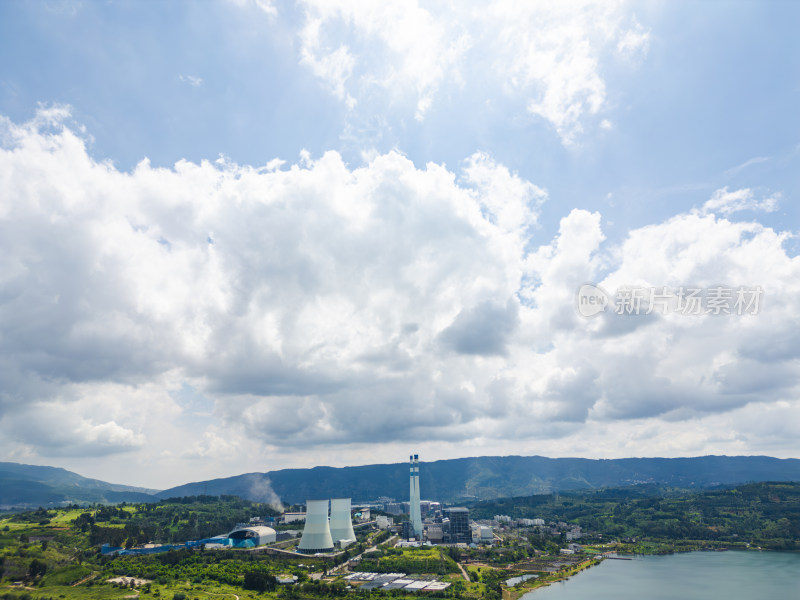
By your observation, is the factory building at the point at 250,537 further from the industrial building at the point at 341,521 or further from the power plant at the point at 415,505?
the power plant at the point at 415,505

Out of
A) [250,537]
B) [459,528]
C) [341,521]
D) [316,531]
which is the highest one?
[316,531]

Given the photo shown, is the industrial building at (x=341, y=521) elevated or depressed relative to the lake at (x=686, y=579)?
elevated

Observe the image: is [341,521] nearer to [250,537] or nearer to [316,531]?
[316,531]

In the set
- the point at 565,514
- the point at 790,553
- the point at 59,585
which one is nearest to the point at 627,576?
the point at 790,553

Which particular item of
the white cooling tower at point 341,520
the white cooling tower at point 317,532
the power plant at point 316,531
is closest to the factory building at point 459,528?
the white cooling tower at point 341,520

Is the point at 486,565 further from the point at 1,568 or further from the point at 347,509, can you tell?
the point at 1,568

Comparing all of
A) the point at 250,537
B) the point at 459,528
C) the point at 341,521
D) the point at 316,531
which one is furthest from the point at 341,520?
the point at 459,528
